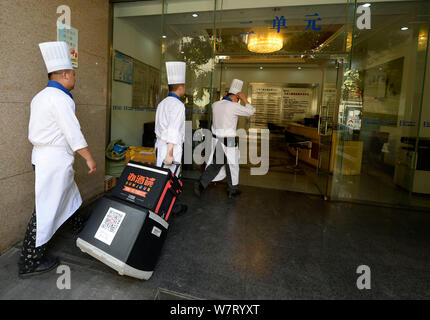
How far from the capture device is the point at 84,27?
2973mm

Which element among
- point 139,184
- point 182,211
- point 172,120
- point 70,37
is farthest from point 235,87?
point 139,184

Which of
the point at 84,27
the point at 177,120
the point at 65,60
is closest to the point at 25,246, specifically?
the point at 65,60

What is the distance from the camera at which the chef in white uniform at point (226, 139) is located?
373 centimetres

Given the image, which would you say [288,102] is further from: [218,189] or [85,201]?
[85,201]

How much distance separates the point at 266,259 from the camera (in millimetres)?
2227

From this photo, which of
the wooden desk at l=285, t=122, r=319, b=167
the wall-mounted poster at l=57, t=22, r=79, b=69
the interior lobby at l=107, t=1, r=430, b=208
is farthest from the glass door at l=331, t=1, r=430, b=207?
the wall-mounted poster at l=57, t=22, r=79, b=69

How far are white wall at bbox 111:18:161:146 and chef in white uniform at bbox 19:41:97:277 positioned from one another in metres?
2.77

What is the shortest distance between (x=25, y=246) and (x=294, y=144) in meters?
5.17

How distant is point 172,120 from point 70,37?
1.42 metres

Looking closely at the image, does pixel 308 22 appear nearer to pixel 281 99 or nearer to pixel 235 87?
pixel 235 87

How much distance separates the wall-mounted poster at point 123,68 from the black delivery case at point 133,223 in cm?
318

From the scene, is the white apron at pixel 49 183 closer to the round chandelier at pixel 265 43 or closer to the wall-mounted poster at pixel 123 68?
the wall-mounted poster at pixel 123 68

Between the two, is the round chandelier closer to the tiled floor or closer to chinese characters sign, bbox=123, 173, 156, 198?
the tiled floor

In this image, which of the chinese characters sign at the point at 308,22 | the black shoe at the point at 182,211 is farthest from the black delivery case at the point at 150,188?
the chinese characters sign at the point at 308,22
